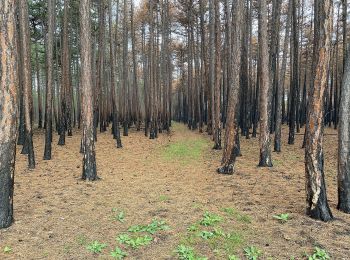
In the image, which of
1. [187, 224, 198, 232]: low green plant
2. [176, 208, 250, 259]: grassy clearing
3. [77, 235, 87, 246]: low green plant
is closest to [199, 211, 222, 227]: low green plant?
[176, 208, 250, 259]: grassy clearing

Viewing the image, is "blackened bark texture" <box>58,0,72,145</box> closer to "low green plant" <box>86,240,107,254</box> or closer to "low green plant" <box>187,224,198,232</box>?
"low green plant" <box>86,240,107,254</box>

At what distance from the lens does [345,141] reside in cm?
473

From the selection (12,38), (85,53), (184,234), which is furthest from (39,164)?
(184,234)

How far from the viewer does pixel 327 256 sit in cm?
351

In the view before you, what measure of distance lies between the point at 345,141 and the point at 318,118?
2.16 feet

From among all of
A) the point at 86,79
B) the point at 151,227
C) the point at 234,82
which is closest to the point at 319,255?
the point at 151,227

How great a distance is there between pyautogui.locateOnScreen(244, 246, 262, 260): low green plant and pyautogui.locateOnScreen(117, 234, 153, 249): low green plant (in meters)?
1.29

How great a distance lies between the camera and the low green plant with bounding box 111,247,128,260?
12.0 ft

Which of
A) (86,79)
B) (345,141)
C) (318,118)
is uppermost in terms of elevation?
(86,79)

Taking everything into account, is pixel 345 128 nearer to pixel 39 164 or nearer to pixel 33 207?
pixel 33 207

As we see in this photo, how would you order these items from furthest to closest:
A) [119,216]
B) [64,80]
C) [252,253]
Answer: [64,80] → [119,216] → [252,253]

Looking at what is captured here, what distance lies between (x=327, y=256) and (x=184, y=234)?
5.98ft

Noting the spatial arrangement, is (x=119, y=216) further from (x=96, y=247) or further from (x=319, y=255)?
(x=319, y=255)

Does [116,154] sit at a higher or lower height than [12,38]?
lower
